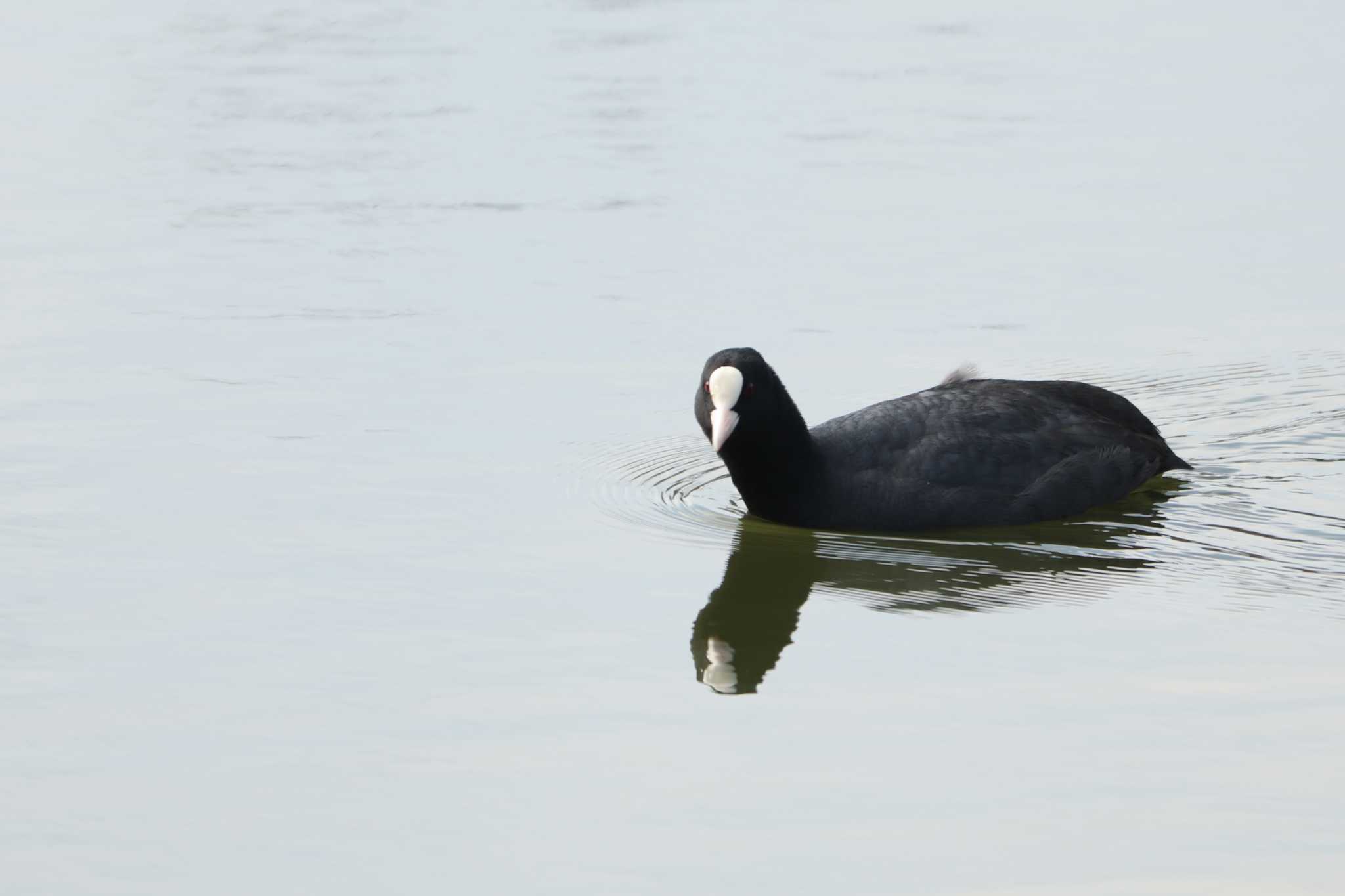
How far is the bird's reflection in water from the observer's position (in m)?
5.84

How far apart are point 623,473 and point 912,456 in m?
1.17

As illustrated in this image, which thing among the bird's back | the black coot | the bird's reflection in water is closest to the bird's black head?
the black coot

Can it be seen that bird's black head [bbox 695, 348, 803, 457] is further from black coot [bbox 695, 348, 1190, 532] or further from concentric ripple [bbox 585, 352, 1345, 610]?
concentric ripple [bbox 585, 352, 1345, 610]

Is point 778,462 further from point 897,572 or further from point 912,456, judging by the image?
point 897,572

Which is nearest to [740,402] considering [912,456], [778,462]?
[778,462]

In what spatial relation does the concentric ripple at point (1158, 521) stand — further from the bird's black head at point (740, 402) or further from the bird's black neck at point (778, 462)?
the bird's black head at point (740, 402)

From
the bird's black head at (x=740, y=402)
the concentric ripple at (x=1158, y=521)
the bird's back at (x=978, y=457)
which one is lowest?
the concentric ripple at (x=1158, y=521)

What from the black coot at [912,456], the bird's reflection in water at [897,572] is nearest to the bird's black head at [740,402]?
the black coot at [912,456]

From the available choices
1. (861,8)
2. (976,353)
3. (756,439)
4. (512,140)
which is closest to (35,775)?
(756,439)

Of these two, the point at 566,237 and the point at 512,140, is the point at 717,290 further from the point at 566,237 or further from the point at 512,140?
the point at 512,140

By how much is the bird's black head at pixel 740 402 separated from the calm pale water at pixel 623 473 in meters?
0.40

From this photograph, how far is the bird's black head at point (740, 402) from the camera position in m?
6.60

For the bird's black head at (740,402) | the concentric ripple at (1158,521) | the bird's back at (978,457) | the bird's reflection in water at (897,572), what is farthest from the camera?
the bird's back at (978,457)

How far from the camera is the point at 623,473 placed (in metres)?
7.52
